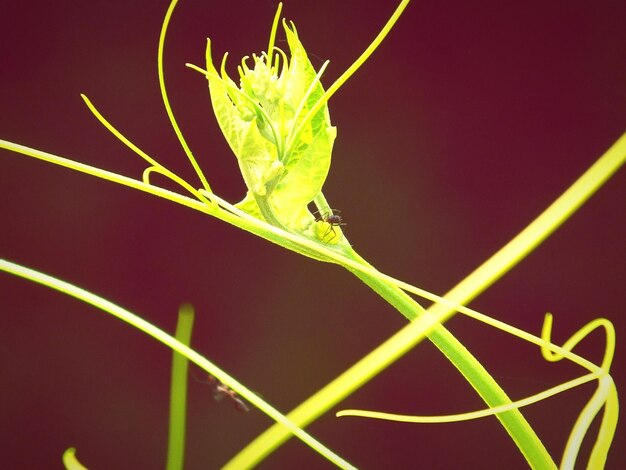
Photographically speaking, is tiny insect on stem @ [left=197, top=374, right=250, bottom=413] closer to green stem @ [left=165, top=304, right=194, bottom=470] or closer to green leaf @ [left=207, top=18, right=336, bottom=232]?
green stem @ [left=165, top=304, right=194, bottom=470]

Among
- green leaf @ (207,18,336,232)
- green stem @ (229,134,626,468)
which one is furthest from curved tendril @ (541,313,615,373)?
green leaf @ (207,18,336,232)

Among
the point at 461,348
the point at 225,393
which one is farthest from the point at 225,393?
the point at 461,348

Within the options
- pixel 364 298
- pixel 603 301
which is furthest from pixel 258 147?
pixel 603 301

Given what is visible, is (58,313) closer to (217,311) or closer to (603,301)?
(217,311)

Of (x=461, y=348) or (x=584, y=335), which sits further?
(x=584, y=335)

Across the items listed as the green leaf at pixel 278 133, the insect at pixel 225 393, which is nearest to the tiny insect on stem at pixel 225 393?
the insect at pixel 225 393

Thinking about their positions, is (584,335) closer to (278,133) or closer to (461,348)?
(461,348)
